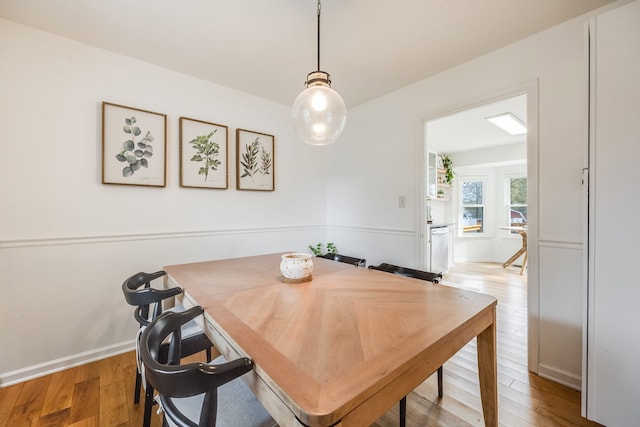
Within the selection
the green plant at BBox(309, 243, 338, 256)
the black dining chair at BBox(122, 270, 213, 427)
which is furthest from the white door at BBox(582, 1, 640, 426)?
the green plant at BBox(309, 243, 338, 256)

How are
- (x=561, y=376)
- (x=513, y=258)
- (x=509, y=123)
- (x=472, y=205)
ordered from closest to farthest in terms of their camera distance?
(x=561, y=376), (x=509, y=123), (x=513, y=258), (x=472, y=205)

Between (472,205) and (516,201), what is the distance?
32.7 inches

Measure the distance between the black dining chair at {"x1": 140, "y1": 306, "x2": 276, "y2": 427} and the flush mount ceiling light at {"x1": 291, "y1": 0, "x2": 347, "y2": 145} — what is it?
3.67 feet

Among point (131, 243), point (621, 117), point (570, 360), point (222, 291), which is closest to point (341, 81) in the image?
point (621, 117)

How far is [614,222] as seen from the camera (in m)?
1.27

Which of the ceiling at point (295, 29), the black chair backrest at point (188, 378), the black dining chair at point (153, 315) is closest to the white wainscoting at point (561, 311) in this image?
the ceiling at point (295, 29)

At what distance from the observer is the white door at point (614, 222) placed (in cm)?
122

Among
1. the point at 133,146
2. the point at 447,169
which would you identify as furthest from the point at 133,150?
the point at 447,169

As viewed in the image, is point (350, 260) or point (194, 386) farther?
point (350, 260)

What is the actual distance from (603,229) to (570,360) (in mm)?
1060

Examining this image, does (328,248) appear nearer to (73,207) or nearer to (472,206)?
(73,207)

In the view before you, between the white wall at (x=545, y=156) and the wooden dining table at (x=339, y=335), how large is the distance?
100 centimetres

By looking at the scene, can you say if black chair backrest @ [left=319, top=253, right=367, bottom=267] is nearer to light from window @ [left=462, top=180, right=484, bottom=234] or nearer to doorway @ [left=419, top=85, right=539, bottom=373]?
doorway @ [left=419, top=85, right=539, bottom=373]

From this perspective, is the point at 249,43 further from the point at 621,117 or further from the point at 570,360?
the point at 570,360
